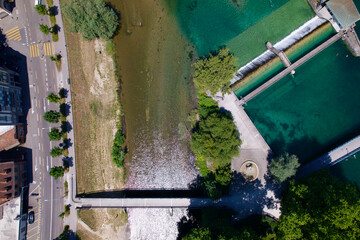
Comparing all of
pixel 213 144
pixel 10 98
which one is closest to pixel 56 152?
pixel 10 98

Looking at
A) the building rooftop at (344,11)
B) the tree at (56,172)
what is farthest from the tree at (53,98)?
the building rooftop at (344,11)

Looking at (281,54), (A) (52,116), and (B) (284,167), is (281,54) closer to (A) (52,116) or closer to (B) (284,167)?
(B) (284,167)

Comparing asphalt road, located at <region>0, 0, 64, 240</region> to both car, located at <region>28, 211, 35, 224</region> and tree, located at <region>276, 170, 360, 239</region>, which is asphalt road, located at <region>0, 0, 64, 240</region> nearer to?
Answer: car, located at <region>28, 211, 35, 224</region>

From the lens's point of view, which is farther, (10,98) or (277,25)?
(277,25)

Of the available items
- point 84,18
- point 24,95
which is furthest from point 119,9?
point 24,95

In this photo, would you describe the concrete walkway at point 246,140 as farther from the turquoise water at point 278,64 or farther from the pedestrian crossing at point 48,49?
the pedestrian crossing at point 48,49

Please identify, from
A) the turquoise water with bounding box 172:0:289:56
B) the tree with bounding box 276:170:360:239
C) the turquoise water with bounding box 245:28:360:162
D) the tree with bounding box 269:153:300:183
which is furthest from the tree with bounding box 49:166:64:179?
the tree with bounding box 276:170:360:239
